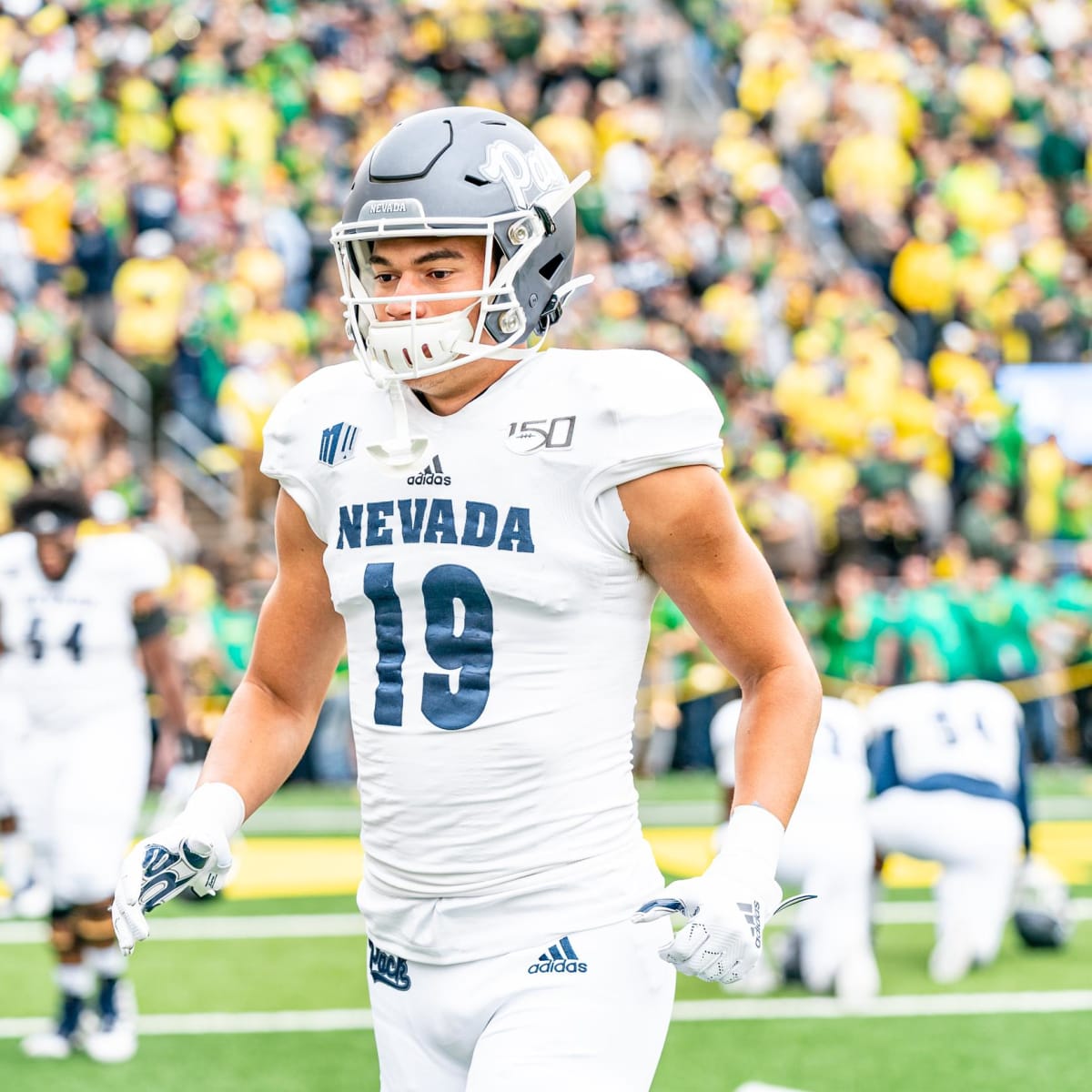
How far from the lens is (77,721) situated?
639 centimetres

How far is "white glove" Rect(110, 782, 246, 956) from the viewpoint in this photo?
8.71 ft

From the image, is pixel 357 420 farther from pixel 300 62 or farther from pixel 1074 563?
pixel 300 62

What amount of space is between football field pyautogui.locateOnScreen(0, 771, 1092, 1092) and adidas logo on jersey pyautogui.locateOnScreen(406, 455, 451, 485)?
3440mm

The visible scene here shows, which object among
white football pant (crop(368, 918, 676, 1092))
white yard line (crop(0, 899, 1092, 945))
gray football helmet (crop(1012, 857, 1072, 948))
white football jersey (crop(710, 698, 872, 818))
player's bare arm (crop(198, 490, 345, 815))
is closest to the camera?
white football pant (crop(368, 918, 676, 1092))

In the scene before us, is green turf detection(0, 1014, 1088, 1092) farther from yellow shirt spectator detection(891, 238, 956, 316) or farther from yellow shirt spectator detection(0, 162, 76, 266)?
yellow shirt spectator detection(891, 238, 956, 316)

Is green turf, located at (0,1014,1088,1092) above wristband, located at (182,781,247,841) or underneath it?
underneath

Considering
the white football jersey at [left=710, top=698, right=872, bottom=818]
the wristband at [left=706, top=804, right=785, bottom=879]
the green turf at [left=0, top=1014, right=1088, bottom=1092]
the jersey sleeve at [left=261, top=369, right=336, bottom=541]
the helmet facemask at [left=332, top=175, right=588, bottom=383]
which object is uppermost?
the helmet facemask at [left=332, top=175, right=588, bottom=383]

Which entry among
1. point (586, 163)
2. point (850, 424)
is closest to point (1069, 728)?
point (850, 424)

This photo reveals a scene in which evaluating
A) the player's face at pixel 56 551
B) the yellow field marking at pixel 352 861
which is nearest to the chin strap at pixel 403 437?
the player's face at pixel 56 551

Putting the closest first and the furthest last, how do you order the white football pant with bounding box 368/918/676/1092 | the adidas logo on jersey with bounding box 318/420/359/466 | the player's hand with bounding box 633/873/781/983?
the player's hand with bounding box 633/873/781/983, the white football pant with bounding box 368/918/676/1092, the adidas logo on jersey with bounding box 318/420/359/466

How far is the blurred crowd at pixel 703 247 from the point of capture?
1158 centimetres

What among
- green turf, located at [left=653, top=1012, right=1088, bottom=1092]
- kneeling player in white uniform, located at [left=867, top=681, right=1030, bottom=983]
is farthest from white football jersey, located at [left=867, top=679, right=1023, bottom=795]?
green turf, located at [left=653, top=1012, right=1088, bottom=1092]

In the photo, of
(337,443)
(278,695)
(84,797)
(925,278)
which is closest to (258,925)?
(84,797)

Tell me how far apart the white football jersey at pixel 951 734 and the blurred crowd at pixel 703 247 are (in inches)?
84.3
